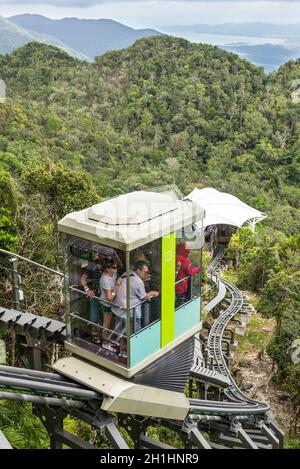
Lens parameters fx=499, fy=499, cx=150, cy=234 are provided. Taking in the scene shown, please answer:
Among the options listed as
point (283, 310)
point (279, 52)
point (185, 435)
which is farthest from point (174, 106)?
point (185, 435)

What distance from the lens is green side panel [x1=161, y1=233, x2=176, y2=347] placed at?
4.79m

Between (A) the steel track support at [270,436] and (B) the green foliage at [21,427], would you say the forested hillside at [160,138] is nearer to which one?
(A) the steel track support at [270,436]

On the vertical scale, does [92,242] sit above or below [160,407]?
above

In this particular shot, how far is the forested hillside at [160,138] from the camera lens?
12664 millimetres

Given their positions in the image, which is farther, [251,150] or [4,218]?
[251,150]

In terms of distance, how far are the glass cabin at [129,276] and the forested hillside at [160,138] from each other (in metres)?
5.35

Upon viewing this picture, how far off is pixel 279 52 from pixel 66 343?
51163mm

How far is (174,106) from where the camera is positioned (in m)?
49.2

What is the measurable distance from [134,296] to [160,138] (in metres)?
42.8

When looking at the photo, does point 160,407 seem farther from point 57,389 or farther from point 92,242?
point 92,242

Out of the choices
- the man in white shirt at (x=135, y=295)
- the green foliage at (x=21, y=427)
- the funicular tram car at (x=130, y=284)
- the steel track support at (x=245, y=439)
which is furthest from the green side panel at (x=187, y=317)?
the steel track support at (x=245, y=439)

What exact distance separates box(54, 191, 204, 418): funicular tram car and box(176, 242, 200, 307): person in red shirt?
0.02 m

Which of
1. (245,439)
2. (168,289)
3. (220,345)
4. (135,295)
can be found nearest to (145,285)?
(135,295)

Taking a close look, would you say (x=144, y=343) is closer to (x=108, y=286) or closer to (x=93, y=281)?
(x=108, y=286)
